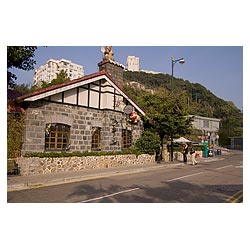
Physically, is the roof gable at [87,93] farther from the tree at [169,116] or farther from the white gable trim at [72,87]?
the tree at [169,116]

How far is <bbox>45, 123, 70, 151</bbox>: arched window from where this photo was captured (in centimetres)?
1145

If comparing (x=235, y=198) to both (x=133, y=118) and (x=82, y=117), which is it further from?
(x=133, y=118)

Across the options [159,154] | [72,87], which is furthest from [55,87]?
[159,154]

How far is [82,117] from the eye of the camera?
12.8m

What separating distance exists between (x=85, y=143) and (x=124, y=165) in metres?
2.80

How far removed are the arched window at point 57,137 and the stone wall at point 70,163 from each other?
868mm

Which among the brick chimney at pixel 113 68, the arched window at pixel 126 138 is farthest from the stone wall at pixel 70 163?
the brick chimney at pixel 113 68

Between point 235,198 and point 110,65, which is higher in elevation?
point 110,65

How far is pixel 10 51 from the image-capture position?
853cm

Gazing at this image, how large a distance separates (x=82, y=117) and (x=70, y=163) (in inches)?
101

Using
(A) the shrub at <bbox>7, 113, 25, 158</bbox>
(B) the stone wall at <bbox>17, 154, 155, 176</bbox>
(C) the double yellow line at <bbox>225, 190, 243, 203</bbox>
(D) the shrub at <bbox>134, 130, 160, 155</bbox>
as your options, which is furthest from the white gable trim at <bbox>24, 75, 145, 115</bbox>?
(C) the double yellow line at <bbox>225, 190, 243, 203</bbox>

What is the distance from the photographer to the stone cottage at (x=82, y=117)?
10.9m
